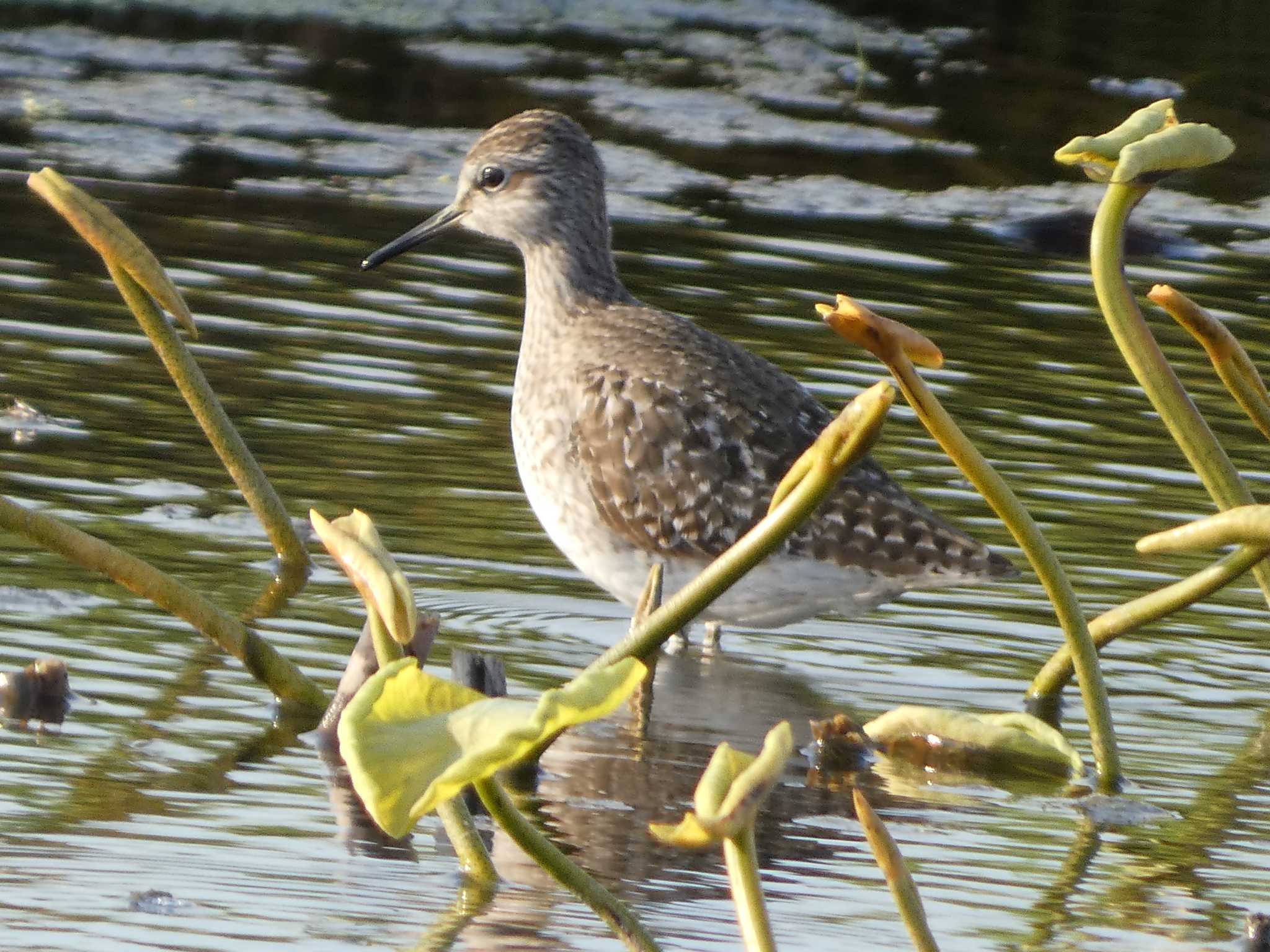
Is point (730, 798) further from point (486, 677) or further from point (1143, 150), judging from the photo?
point (486, 677)

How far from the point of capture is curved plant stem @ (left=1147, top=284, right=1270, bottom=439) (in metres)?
4.67

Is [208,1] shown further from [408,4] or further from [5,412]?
[5,412]

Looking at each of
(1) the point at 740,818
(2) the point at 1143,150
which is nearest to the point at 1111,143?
(2) the point at 1143,150

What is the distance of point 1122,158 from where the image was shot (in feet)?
14.6

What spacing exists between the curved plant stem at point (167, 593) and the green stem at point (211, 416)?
30.5 inches

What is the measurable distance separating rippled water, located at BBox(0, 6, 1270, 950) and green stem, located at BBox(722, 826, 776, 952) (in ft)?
3.16

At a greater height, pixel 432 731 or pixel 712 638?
pixel 432 731

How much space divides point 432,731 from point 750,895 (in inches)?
18.4

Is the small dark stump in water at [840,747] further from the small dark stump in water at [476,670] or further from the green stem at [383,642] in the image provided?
the green stem at [383,642]

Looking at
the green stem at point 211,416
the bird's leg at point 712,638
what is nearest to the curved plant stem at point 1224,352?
the bird's leg at point 712,638

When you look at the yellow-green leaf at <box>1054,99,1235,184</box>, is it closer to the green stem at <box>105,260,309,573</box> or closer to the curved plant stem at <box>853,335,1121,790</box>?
the curved plant stem at <box>853,335,1121,790</box>

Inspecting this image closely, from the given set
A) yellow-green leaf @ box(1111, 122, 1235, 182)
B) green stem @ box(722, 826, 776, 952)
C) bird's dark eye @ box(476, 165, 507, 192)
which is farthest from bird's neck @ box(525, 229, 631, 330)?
green stem @ box(722, 826, 776, 952)

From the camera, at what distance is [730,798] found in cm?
304

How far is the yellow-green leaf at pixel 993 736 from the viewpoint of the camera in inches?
202
